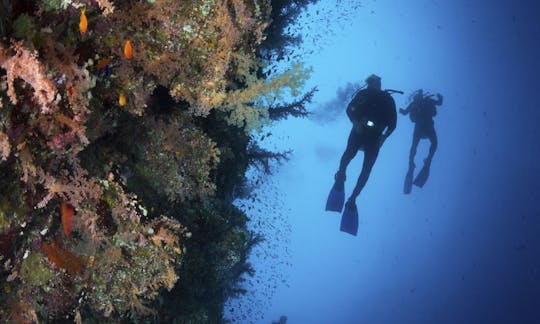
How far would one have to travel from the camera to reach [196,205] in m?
4.16

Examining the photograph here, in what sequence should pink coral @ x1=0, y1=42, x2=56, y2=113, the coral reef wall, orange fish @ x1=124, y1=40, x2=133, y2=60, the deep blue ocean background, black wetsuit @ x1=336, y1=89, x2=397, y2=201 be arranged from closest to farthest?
1. pink coral @ x1=0, y1=42, x2=56, y2=113
2. the coral reef wall
3. orange fish @ x1=124, y1=40, x2=133, y2=60
4. black wetsuit @ x1=336, y1=89, x2=397, y2=201
5. the deep blue ocean background

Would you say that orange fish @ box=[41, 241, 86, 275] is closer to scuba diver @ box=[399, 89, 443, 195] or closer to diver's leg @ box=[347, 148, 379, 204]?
diver's leg @ box=[347, 148, 379, 204]

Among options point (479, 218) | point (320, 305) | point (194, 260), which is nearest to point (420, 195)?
point (479, 218)

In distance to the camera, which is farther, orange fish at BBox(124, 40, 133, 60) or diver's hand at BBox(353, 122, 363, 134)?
diver's hand at BBox(353, 122, 363, 134)

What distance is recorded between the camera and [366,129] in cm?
917

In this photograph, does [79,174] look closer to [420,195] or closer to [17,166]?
[17,166]

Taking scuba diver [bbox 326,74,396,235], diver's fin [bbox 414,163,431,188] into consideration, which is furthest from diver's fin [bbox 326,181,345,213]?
diver's fin [bbox 414,163,431,188]

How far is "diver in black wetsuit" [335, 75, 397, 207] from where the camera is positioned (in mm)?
8945

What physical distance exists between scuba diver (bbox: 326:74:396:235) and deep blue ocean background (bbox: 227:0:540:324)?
1399 cm

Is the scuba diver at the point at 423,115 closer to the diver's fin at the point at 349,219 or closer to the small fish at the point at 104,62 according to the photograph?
the diver's fin at the point at 349,219

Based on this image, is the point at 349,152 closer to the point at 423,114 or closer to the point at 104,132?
the point at 104,132

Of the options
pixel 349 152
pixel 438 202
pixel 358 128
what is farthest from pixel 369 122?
pixel 438 202

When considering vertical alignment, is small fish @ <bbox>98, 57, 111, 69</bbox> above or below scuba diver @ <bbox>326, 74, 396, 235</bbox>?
below

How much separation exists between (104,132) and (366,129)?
760cm
